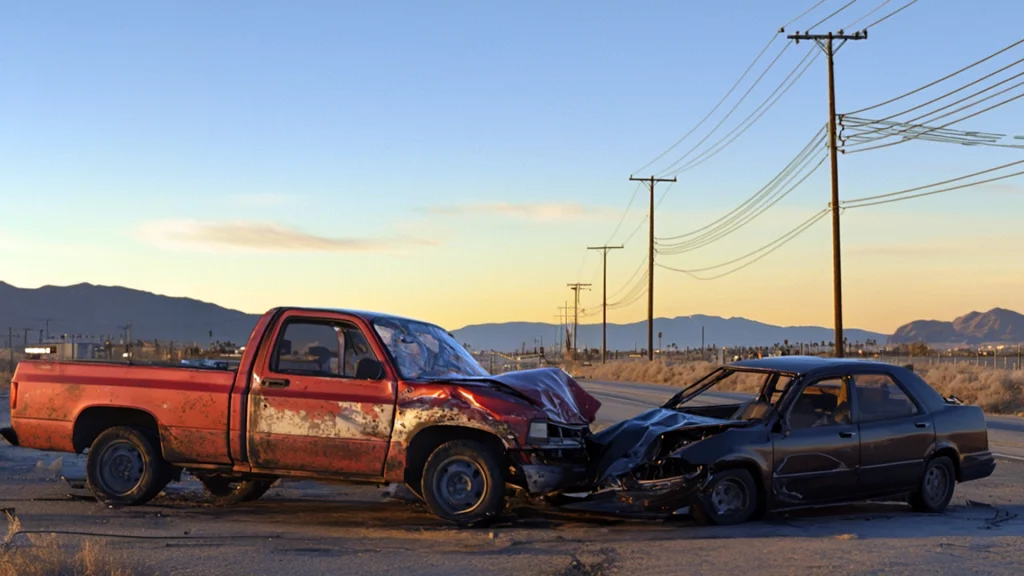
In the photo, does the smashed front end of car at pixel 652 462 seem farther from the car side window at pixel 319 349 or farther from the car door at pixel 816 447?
the car side window at pixel 319 349

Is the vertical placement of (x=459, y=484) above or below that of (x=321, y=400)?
below

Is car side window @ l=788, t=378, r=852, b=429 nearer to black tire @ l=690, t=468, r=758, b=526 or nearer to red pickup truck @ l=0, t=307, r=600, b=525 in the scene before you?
black tire @ l=690, t=468, r=758, b=526

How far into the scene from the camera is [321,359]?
34.9ft

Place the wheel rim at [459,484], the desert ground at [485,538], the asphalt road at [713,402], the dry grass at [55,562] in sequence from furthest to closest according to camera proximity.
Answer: the asphalt road at [713,402] → the wheel rim at [459,484] → the desert ground at [485,538] → the dry grass at [55,562]

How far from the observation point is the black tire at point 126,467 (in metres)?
10.9

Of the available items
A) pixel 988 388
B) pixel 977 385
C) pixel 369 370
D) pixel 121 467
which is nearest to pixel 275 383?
pixel 369 370

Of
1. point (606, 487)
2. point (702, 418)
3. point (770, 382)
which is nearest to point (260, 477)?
point (606, 487)

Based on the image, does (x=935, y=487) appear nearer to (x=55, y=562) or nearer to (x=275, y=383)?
(x=275, y=383)

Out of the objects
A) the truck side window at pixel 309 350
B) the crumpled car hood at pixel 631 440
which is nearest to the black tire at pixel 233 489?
the truck side window at pixel 309 350

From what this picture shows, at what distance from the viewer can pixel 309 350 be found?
1072 cm

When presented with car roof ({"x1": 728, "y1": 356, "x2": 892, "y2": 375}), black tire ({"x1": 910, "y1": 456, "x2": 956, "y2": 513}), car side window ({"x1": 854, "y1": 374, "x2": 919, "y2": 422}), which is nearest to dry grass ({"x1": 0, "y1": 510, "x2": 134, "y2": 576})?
car roof ({"x1": 728, "y1": 356, "x2": 892, "y2": 375})

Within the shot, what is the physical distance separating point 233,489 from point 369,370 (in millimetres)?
2670

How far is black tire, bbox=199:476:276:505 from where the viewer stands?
11.6 m

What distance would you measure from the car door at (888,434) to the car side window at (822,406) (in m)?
0.14
